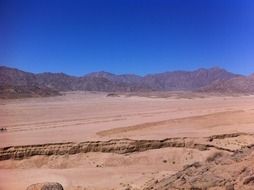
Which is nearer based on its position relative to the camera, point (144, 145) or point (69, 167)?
point (69, 167)

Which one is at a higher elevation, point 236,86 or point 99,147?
point 236,86

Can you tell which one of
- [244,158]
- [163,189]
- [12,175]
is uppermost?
[244,158]

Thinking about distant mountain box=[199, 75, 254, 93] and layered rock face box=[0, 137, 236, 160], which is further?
distant mountain box=[199, 75, 254, 93]

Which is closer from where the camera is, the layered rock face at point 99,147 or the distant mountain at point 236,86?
the layered rock face at point 99,147

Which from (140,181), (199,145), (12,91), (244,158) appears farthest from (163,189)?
(12,91)

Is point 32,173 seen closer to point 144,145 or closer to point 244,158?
point 144,145

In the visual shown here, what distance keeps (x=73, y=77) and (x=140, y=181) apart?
180 metres

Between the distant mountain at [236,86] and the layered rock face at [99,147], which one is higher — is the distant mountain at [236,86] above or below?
above

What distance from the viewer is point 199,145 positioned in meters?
23.6

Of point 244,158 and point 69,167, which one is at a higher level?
point 244,158

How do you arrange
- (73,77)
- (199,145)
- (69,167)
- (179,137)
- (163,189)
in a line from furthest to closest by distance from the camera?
(73,77), (179,137), (199,145), (69,167), (163,189)

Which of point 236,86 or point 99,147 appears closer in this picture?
point 99,147

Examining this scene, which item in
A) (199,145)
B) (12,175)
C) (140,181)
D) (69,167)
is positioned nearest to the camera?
(140,181)

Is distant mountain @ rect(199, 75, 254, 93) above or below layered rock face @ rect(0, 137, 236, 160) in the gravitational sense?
above
